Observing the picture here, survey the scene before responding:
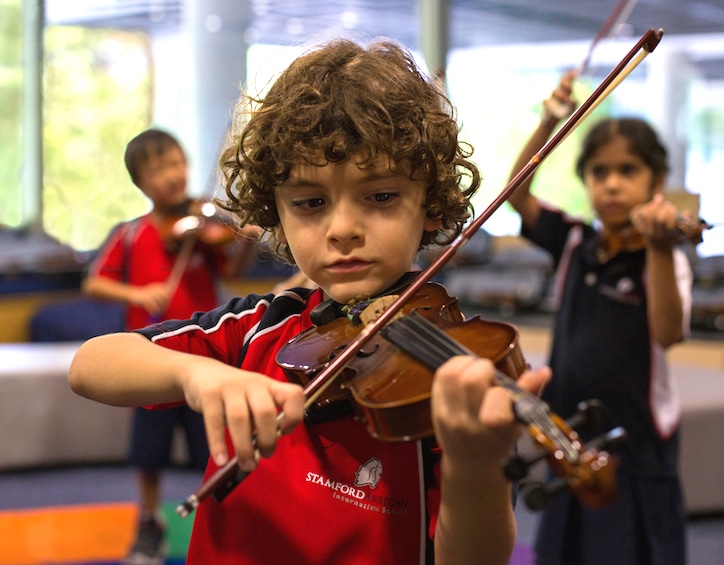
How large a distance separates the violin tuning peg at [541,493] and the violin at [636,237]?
1.07 meters

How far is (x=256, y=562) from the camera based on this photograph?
78 centimetres

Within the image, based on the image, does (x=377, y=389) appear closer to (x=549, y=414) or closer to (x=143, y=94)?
(x=549, y=414)

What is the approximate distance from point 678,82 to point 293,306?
3.09 meters

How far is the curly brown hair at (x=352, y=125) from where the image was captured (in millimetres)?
775

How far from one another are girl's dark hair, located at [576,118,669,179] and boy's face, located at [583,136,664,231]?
10mm

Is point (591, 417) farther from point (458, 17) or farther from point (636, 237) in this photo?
point (458, 17)

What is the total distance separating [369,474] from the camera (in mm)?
761

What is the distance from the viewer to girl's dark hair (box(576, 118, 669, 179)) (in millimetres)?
1823

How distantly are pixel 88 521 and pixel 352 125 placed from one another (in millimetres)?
2176

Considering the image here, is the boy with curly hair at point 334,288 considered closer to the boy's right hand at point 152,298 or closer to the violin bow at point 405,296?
the violin bow at point 405,296

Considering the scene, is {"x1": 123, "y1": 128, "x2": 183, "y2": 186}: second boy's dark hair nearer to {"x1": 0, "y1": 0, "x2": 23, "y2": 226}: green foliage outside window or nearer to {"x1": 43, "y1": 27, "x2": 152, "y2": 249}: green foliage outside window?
{"x1": 43, "y1": 27, "x2": 152, "y2": 249}: green foliage outside window

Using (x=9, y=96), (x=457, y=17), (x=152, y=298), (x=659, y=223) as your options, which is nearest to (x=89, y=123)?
(x=9, y=96)

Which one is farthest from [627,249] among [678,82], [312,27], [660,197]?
[312,27]

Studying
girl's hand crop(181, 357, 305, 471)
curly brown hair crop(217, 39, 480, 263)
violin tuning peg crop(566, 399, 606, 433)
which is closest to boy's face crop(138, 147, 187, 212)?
curly brown hair crop(217, 39, 480, 263)
